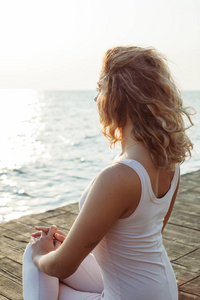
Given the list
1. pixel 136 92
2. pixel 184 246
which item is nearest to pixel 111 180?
pixel 136 92

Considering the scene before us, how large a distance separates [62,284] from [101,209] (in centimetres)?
61

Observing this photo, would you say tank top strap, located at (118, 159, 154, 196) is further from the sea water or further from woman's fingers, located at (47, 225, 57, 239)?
woman's fingers, located at (47, 225, 57, 239)

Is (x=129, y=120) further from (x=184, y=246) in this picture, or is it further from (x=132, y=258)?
(x=184, y=246)

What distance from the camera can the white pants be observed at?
164 centimetres

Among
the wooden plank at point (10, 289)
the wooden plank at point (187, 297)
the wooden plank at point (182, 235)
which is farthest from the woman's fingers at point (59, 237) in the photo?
the wooden plank at point (182, 235)

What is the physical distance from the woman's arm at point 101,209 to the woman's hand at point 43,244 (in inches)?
10.5

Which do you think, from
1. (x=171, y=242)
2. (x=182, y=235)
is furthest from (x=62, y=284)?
(x=182, y=235)

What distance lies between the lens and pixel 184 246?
3021mm

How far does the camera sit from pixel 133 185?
131 cm

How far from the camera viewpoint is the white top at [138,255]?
1.39 metres

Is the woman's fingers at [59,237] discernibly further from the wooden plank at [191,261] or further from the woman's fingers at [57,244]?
the wooden plank at [191,261]

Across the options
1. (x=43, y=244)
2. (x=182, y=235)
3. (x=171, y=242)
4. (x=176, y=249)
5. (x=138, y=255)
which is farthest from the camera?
(x=182, y=235)

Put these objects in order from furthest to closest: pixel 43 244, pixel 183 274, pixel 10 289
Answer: pixel 183 274, pixel 10 289, pixel 43 244

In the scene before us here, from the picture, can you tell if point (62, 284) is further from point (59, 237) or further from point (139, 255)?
point (139, 255)
